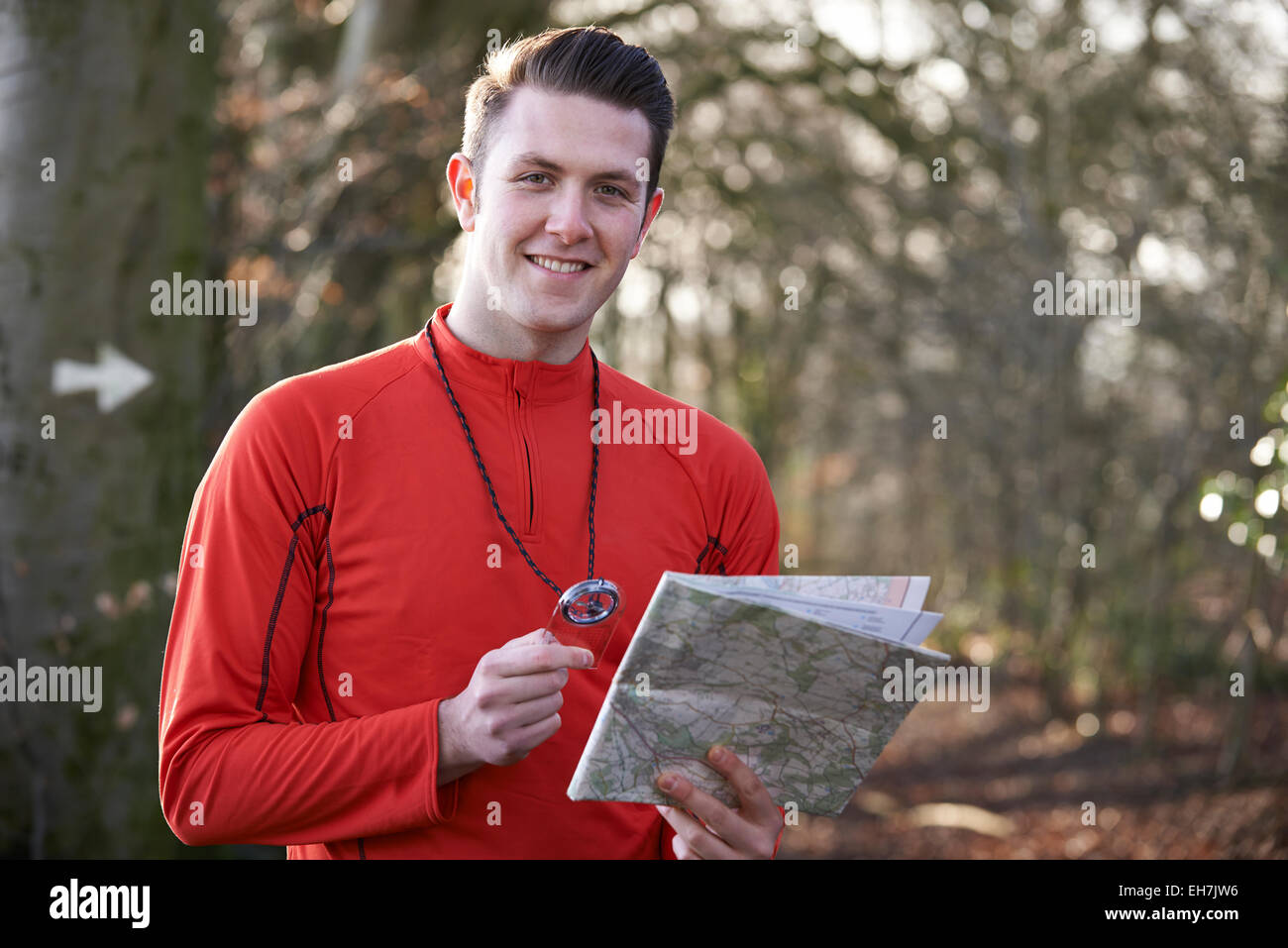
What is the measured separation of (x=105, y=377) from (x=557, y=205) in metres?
2.68

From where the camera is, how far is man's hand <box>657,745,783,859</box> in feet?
7.39

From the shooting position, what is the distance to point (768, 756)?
2.28 meters

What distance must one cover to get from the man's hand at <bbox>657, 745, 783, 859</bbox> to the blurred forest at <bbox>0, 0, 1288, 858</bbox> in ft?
10.1

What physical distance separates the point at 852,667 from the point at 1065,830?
8.08 m

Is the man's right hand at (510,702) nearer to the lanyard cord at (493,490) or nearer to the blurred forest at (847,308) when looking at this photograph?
the lanyard cord at (493,490)

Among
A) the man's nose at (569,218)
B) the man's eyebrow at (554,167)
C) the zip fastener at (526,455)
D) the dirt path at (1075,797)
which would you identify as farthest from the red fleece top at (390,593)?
the dirt path at (1075,797)

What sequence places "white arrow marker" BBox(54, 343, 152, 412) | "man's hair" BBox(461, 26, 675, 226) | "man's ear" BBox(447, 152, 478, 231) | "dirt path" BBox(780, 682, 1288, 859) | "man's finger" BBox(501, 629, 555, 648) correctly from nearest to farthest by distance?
"man's finger" BBox(501, 629, 555, 648)
"man's hair" BBox(461, 26, 675, 226)
"man's ear" BBox(447, 152, 478, 231)
"white arrow marker" BBox(54, 343, 152, 412)
"dirt path" BBox(780, 682, 1288, 859)

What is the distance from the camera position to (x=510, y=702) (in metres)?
2.13

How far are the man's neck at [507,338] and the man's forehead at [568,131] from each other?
0.34 meters

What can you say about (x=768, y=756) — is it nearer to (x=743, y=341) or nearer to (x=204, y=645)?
(x=204, y=645)

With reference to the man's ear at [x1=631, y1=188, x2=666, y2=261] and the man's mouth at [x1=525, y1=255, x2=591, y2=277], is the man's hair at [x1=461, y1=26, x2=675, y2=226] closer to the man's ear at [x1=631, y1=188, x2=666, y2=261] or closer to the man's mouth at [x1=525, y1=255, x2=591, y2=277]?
the man's ear at [x1=631, y1=188, x2=666, y2=261]

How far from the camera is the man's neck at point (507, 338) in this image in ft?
8.75

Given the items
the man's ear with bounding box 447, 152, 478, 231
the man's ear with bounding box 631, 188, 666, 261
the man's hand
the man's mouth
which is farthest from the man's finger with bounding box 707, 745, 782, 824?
the man's ear with bounding box 447, 152, 478, 231

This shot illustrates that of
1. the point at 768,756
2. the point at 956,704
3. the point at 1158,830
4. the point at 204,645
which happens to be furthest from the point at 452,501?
the point at 956,704
